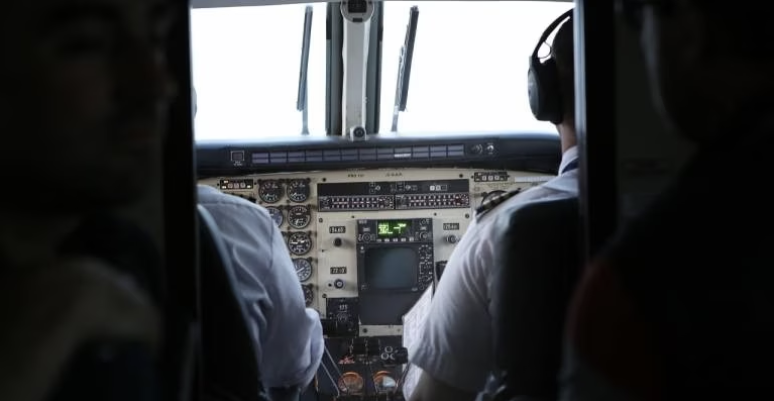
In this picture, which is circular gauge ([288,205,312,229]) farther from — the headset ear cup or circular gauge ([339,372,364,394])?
the headset ear cup

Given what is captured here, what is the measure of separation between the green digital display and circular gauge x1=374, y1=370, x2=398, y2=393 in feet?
2.04

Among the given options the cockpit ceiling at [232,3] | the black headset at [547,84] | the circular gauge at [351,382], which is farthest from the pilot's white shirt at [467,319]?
the circular gauge at [351,382]

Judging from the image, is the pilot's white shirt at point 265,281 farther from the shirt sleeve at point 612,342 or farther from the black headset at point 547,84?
the shirt sleeve at point 612,342

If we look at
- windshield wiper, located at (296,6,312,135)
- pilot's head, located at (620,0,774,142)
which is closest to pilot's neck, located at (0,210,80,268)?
pilot's head, located at (620,0,774,142)

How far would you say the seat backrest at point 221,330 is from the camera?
148cm

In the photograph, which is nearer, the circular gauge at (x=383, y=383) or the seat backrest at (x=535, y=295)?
the seat backrest at (x=535, y=295)

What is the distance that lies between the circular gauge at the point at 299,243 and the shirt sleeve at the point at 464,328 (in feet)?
5.86

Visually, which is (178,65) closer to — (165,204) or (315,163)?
(165,204)

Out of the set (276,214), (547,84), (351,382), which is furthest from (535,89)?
(351,382)

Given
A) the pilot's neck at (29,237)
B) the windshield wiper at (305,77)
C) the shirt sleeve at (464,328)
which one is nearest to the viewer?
the pilot's neck at (29,237)

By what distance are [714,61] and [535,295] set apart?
95cm

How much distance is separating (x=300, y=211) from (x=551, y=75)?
2005 mm

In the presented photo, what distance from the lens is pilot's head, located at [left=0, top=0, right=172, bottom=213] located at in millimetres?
948

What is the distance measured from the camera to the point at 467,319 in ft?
7.20
